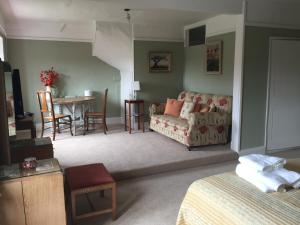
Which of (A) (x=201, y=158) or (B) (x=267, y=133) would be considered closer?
(A) (x=201, y=158)

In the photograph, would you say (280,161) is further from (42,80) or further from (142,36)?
(42,80)

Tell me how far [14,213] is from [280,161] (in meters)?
1.98

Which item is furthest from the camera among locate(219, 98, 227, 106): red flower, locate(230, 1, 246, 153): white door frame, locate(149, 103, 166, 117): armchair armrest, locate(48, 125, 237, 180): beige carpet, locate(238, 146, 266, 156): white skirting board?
locate(149, 103, 166, 117): armchair armrest

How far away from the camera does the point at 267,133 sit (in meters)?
4.68

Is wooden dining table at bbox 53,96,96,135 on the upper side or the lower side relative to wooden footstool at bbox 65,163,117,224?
upper

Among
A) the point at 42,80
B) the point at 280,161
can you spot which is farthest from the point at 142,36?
the point at 280,161

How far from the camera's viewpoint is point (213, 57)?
219 inches

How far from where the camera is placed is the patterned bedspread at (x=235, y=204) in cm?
149

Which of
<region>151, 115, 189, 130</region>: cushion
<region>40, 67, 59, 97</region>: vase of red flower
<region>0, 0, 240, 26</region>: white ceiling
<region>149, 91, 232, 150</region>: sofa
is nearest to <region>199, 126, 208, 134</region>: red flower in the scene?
<region>149, 91, 232, 150</region>: sofa

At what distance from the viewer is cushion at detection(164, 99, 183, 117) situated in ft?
17.9

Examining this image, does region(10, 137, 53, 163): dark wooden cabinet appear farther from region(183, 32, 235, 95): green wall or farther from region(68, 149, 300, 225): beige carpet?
region(183, 32, 235, 95): green wall

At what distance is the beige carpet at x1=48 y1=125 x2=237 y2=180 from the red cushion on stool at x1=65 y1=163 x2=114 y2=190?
0.75 meters

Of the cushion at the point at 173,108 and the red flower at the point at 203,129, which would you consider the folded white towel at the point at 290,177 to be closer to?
the red flower at the point at 203,129

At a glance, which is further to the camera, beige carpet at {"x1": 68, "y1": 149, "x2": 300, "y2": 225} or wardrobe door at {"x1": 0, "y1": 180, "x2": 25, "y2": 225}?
A: beige carpet at {"x1": 68, "y1": 149, "x2": 300, "y2": 225}
